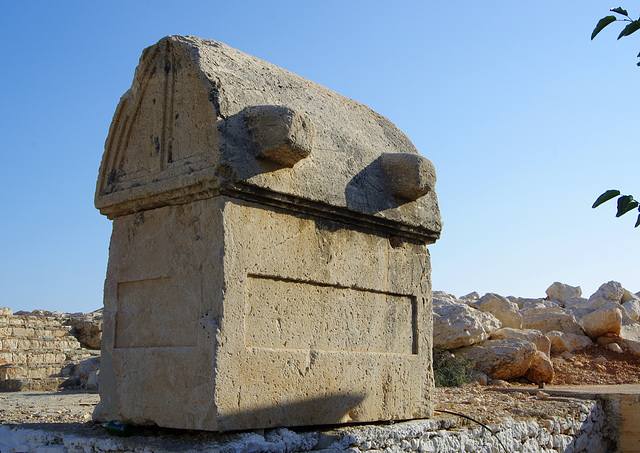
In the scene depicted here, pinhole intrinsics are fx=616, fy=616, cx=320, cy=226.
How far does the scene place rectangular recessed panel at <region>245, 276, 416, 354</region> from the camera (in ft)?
10.6

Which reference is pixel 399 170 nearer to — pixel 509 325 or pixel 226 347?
pixel 226 347

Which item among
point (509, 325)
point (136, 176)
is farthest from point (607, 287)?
point (136, 176)

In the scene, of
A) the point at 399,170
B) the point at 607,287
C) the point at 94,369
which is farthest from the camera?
the point at 607,287

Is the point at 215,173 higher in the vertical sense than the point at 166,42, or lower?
lower

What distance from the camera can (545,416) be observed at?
4977 mm

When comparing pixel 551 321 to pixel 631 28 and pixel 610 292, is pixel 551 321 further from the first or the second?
pixel 631 28

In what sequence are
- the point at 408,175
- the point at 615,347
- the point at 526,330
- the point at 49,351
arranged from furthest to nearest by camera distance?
the point at 49,351
the point at 615,347
the point at 526,330
the point at 408,175

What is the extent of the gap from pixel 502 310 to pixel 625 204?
10110 mm

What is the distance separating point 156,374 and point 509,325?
9143 millimetres

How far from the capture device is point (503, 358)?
Result: 8.97 metres

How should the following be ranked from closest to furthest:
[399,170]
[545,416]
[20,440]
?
[20,440]
[399,170]
[545,416]

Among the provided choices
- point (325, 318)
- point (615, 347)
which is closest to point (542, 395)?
point (325, 318)

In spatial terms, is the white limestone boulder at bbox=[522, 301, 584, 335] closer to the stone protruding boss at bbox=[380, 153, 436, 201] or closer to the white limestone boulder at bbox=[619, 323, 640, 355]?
the white limestone boulder at bbox=[619, 323, 640, 355]

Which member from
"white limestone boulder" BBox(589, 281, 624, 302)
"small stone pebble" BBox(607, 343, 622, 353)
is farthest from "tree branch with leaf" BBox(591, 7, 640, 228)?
"white limestone boulder" BBox(589, 281, 624, 302)
